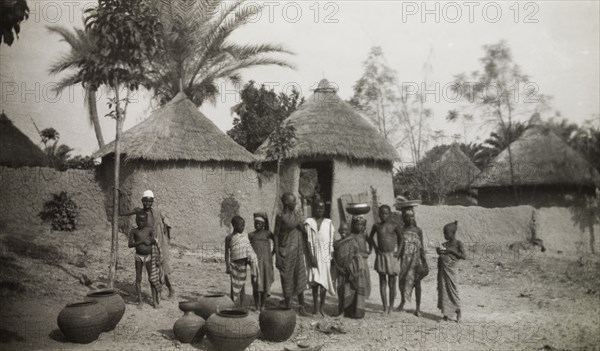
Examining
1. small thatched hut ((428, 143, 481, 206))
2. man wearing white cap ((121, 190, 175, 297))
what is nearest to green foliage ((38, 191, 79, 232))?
man wearing white cap ((121, 190, 175, 297))

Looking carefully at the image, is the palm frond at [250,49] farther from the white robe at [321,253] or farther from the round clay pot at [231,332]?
the round clay pot at [231,332]

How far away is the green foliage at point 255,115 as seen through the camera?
15.8 metres

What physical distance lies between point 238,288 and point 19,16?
358 centimetres

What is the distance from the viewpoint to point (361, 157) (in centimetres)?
1209

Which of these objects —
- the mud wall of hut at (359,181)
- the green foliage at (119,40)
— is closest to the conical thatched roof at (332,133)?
the mud wall of hut at (359,181)

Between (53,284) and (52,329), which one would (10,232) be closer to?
(53,284)

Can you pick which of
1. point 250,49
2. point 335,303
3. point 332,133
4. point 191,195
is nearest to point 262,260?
point 335,303

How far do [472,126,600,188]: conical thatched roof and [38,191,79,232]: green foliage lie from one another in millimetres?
12149

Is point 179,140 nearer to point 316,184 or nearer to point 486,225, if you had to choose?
point 316,184

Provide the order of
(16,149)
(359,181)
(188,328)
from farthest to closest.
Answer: (16,149) → (359,181) → (188,328)

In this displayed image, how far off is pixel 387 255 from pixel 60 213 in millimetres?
7664

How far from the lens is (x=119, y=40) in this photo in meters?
6.60

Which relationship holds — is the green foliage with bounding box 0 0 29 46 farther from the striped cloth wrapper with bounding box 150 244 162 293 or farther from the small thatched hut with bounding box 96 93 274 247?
the small thatched hut with bounding box 96 93 274 247

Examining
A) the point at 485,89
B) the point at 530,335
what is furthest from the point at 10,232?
the point at 485,89
